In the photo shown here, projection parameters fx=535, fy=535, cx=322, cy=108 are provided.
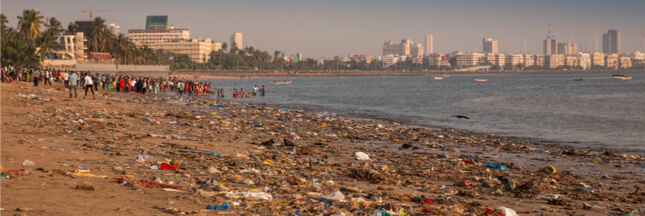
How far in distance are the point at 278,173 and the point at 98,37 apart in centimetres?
11649

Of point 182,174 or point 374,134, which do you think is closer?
point 182,174

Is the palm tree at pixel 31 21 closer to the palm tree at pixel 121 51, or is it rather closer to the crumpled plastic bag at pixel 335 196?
the palm tree at pixel 121 51

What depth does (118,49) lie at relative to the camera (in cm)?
11912

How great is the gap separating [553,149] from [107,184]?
14.0m

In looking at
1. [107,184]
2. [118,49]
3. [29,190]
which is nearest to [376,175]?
[107,184]

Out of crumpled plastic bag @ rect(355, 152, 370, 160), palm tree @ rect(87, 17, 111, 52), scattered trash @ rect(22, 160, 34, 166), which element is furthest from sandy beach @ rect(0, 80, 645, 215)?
palm tree @ rect(87, 17, 111, 52)

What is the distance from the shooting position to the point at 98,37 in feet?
377

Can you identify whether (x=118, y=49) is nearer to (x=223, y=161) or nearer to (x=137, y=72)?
(x=137, y=72)

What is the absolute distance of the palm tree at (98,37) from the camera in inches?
4437

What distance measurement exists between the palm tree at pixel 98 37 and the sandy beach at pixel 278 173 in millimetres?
103552

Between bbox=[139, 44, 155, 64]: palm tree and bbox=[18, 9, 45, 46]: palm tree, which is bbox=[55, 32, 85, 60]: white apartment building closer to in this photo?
bbox=[18, 9, 45, 46]: palm tree

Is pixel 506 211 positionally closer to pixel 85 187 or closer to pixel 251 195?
pixel 251 195

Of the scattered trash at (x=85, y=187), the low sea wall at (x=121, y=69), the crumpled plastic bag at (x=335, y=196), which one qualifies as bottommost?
the crumpled plastic bag at (x=335, y=196)

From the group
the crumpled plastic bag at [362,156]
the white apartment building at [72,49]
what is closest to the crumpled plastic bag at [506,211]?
the crumpled plastic bag at [362,156]
